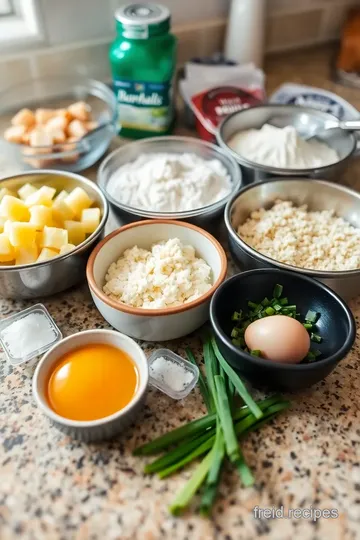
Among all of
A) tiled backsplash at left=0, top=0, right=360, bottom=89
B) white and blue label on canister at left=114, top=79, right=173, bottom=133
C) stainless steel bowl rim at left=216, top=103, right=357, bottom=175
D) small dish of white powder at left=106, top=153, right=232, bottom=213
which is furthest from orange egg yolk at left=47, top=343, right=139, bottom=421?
tiled backsplash at left=0, top=0, right=360, bottom=89

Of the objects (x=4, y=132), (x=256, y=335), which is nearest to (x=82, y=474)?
(x=256, y=335)

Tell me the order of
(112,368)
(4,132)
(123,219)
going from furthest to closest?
1. (4,132)
2. (123,219)
3. (112,368)

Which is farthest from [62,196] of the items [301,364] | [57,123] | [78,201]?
[301,364]

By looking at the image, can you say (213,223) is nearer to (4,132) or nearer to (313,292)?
(313,292)

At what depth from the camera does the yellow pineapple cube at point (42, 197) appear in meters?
0.98

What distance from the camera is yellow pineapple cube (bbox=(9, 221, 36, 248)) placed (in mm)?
894

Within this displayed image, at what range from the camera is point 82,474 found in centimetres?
71

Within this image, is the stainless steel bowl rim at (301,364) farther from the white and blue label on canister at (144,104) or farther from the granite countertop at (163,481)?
the white and blue label on canister at (144,104)

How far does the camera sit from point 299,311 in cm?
89

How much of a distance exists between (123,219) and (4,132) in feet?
1.66

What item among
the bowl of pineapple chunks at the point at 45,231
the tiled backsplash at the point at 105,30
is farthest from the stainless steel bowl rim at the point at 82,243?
the tiled backsplash at the point at 105,30

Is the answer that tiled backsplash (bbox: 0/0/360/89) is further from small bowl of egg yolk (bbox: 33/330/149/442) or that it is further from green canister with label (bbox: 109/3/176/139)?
small bowl of egg yolk (bbox: 33/330/149/442)

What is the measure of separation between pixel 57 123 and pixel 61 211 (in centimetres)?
36

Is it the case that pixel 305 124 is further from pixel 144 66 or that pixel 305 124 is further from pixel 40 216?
pixel 40 216
